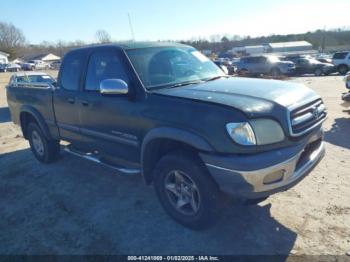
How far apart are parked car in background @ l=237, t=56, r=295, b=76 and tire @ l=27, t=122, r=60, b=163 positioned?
780 inches

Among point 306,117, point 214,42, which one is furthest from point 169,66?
point 214,42

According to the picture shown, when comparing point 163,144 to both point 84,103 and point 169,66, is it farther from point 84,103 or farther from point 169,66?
point 84,103

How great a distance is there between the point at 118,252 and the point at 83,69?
2.64 meters

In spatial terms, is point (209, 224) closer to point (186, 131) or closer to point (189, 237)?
point (189, 237)

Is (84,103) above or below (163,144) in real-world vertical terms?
above

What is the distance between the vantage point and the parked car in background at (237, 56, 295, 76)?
910 inches

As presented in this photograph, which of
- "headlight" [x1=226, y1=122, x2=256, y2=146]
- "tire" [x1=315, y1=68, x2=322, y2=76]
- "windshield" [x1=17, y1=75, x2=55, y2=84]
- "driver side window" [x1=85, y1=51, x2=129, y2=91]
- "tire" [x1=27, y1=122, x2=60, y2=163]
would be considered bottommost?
"tire" [x1=315, y1=68, x2=322, y2=76]

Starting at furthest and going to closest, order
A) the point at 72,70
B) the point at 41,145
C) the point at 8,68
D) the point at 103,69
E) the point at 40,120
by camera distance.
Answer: the point at 8,68, the point at 41,145, the point at 40,120, the point at 72,70, the point at 103,69

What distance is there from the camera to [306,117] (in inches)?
120

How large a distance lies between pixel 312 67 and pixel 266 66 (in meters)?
4.15

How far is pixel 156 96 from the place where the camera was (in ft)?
10.9

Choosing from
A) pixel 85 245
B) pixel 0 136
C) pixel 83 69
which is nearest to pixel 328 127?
pixel 83 69

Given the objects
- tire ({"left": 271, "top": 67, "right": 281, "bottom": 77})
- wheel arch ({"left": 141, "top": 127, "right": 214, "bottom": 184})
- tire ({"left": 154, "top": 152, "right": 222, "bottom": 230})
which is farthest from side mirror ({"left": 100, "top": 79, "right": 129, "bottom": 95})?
tire ({"left": 271, "top": 67, "right": 281, "bottom": 77})

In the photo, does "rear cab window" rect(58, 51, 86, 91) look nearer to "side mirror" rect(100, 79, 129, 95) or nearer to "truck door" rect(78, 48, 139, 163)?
"truck door" rect(78, 48, 139, 163)
